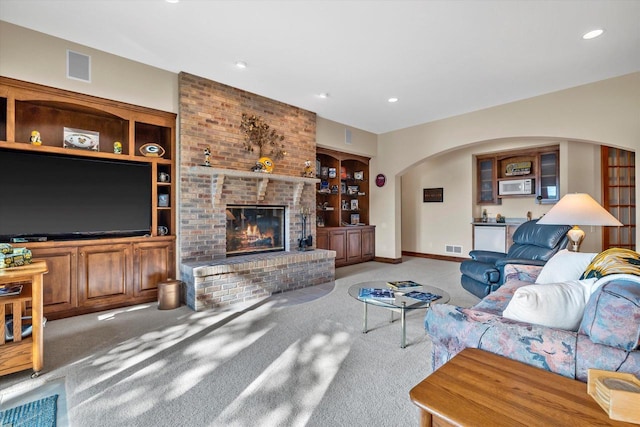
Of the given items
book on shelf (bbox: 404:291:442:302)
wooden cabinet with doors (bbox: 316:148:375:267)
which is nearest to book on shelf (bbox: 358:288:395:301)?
book on shelf (bbox: 404:291:442:302)

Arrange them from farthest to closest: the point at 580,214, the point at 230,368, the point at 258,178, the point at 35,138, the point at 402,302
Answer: the point at 258,178, the point at 35,138, the point at 580,214, the point at 402,302, the point at 230,368

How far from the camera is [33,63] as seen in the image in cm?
306

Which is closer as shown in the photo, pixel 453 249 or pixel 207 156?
pixel 207 156

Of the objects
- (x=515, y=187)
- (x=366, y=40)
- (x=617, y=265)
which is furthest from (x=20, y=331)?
(x=515, y=187)

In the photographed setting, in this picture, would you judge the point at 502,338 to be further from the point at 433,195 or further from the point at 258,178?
the point at 433,195

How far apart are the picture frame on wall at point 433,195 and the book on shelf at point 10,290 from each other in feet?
24.1

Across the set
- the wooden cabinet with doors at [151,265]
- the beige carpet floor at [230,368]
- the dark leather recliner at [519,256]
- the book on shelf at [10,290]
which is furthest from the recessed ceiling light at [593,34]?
the book on shelf at [10,290]

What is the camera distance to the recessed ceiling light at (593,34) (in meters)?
2.93

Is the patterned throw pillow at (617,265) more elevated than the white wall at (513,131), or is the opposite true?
the white wall at (513,131)

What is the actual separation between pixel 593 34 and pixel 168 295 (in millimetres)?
5322

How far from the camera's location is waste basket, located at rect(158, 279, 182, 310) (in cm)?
360

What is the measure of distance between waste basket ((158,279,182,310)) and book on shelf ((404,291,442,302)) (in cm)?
270

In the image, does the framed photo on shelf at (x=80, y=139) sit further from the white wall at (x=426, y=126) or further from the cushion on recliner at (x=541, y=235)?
the cushion on recliner at (x=541, y=235)

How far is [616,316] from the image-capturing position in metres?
1.14
